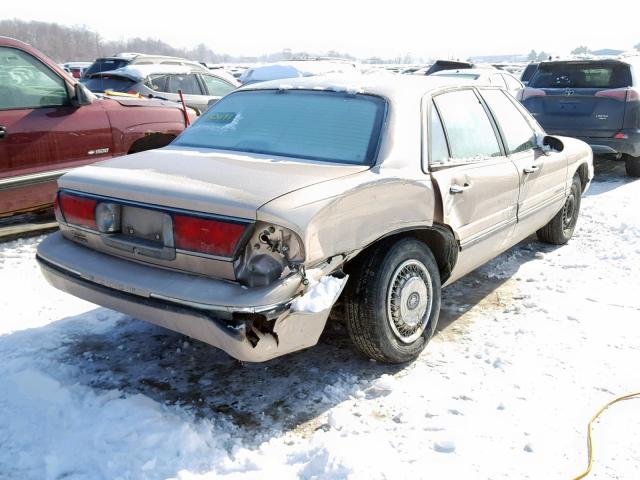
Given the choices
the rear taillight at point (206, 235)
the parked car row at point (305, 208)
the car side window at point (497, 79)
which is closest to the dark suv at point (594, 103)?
the car side window at point (497, 79)

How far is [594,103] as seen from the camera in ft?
26.8

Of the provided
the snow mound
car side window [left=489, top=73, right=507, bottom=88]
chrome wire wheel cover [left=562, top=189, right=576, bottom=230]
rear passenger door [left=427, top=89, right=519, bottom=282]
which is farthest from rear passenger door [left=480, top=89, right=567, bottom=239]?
car side window [left=489, top=73, right=507, bottom=88]

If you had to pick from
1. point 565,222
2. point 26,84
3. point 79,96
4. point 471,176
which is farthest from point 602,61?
point 26,84

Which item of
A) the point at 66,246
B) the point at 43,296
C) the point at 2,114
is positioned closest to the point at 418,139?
the point at 66,246

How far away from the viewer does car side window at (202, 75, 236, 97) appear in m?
10.8

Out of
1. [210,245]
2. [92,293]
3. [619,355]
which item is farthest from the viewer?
[619,355]

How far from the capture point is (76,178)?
322cm

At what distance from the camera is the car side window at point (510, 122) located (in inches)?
170

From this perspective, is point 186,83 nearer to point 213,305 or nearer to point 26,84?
point 26,84

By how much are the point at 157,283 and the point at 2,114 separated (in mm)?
3228

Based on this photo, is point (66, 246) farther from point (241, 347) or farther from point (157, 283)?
point (241, 347)

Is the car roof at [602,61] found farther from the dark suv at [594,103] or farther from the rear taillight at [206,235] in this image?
the rear taillight at [206,235]

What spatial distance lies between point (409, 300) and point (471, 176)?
904mm

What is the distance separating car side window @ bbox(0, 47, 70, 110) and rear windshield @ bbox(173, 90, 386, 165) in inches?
88.1
